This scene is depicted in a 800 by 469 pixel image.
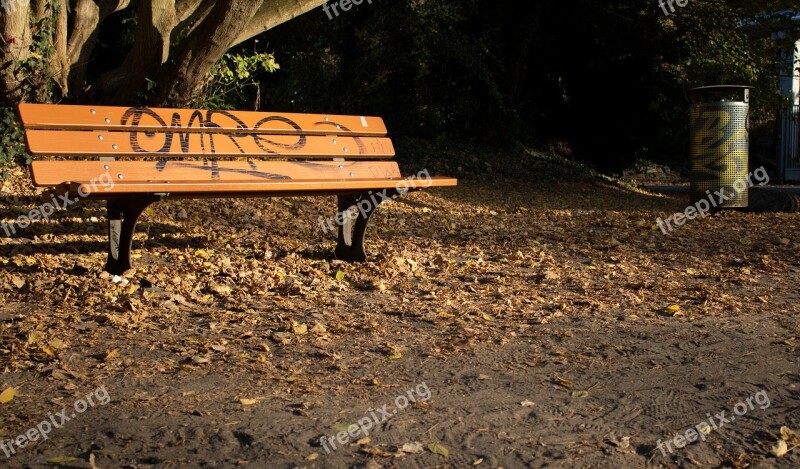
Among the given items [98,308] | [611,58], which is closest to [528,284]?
[98,308]

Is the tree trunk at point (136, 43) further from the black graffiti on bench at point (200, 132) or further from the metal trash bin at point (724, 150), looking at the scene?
the metal trash bin at point (724, 150)

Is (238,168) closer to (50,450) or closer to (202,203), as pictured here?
(202,203)

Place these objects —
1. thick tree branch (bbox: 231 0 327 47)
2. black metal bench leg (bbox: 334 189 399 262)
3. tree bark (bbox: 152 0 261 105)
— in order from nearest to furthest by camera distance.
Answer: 1. black metal bench leg (bbox: 334 189 399 262)
2. tree bark (bbox: 152 0 261 105)
3. thick tree branch (bbox: 231 0 327 47)

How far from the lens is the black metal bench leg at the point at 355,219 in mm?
6047

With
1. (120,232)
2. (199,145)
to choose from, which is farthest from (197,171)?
(120,232)

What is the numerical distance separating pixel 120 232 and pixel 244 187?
817 mm

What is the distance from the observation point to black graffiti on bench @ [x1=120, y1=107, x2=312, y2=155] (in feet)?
18.4

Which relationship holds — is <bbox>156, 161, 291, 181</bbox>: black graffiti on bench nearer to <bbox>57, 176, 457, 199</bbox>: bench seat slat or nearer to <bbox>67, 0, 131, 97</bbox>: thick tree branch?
<bbox>57, 176, 457, 199</bbox>: bench seat slat

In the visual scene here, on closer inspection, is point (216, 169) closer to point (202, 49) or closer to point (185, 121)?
point (185, 121)

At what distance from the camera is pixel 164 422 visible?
3029 mm

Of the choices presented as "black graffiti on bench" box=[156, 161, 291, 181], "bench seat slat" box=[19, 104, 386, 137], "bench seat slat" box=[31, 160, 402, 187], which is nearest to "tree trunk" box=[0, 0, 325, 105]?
"bench seat slat" box=[19, 104, 386, 137]

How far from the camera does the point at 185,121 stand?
5.83 m

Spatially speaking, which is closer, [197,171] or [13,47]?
[197,171]

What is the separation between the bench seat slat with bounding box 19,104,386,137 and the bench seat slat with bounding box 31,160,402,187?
0.26m
